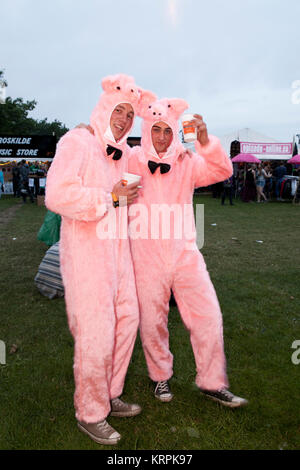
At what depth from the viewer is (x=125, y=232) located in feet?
7.88

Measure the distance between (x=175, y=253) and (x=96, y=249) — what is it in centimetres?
58

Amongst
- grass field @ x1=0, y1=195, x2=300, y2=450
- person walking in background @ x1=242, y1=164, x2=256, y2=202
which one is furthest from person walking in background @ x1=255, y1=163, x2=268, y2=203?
grass field @ x1=0, y1=195, x2=300, y2=450

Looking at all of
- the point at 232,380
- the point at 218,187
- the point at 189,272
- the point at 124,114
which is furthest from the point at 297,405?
the point at 218,187

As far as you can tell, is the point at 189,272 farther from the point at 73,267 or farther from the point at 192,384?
the point at 192,384

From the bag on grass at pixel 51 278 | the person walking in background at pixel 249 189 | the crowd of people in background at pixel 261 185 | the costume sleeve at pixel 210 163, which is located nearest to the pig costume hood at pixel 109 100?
the costume sleeve at pixel 210 163

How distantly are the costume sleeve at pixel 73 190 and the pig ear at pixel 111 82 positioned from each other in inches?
16.3

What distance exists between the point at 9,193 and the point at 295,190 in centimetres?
1681

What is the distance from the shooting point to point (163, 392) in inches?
110

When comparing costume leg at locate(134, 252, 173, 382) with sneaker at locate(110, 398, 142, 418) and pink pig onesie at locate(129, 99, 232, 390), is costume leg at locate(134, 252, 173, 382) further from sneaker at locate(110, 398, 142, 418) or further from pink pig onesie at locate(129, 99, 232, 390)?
sneaker at locate(110, 398, 142, 418)

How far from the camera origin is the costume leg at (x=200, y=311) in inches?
99.9

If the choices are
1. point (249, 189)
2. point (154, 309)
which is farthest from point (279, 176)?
point (154, 309)

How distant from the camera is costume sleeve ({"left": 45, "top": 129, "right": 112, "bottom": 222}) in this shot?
2094 mm

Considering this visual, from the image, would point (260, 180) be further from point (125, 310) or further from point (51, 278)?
point (125, 310)

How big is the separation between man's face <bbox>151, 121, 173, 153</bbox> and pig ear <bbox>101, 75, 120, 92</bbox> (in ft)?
1.28
